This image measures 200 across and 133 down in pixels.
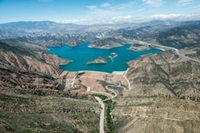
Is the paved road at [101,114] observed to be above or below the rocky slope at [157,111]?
below

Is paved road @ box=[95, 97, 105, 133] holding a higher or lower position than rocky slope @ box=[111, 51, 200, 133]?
lower

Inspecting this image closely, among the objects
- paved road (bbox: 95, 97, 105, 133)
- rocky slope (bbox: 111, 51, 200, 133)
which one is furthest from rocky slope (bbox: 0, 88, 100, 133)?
rocky slope (bbox: 111, 51, 200, 133)

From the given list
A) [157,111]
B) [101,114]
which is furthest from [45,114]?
[157,111]

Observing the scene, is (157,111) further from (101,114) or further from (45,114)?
(45,114)

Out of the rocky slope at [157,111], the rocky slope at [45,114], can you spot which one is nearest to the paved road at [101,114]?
the rocky slope at [45,114]

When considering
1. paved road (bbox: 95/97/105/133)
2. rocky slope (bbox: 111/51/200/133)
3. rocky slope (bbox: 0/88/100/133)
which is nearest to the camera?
rocky slope (bbox: 0/88/100/133)

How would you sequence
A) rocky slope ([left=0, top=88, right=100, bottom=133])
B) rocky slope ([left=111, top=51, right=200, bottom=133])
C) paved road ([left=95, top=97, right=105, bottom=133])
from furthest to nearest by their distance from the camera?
paved road ([left=95, top=97, right=105, bottom=133]) < rocky slope ([left=111, top=51, right=200, bottom=133]) < rocky slope ([left=0, top=88, right=100, bottom=133])

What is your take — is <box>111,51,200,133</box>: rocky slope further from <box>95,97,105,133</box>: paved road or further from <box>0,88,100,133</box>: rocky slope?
<box>0,88,100,133</box>: rocky slope

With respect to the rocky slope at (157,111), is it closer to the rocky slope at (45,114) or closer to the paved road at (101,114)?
the paved road at (101,114)

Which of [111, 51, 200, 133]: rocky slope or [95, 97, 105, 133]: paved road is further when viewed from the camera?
[95, 97, 105, 133]: paved road

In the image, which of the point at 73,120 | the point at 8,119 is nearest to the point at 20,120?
the point at 8,119

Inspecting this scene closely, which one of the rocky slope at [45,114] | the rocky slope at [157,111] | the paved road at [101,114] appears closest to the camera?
the rocky slope at [45,114]
